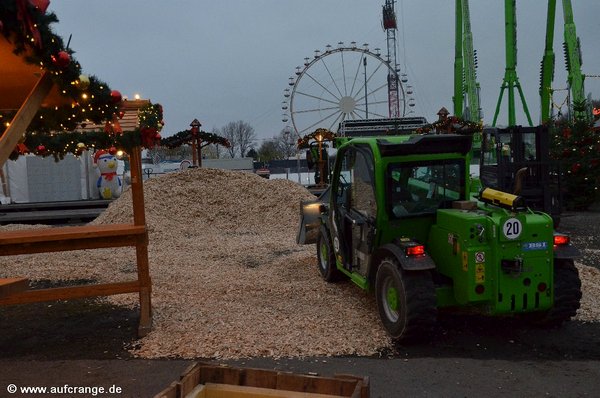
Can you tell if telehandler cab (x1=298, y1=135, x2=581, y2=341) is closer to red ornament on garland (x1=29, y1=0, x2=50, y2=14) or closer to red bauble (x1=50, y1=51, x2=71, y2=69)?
red bauble (x1=50, y1=51, x2=71, y2=69)

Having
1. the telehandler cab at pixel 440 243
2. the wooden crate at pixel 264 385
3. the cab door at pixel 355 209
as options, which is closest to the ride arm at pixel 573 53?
the cab door at pixel 355 209

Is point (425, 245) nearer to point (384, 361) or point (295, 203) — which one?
point (384, 361)

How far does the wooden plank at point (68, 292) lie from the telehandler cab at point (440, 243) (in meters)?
2.40

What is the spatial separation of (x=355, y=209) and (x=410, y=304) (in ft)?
5.44

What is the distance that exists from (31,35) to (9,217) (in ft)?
44.0

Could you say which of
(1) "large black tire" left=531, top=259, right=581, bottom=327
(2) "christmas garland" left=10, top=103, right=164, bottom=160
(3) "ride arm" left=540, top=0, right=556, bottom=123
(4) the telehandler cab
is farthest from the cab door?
(3) "ride arm" left=540, top=0, right=556, bottom=123

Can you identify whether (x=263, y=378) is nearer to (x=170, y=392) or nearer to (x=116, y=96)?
(x=170, y=392)

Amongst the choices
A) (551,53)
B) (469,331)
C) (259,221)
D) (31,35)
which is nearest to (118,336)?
(31,35)

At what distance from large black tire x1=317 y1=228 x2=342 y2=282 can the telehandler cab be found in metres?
0.71

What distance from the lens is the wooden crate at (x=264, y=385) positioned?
2758mm

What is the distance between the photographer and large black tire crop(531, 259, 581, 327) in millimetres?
5219

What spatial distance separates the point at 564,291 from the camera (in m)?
5.21

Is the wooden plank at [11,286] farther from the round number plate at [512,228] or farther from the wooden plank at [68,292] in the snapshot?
the round number plate at [512,228]

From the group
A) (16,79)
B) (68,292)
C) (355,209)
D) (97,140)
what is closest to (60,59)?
(16,79)
